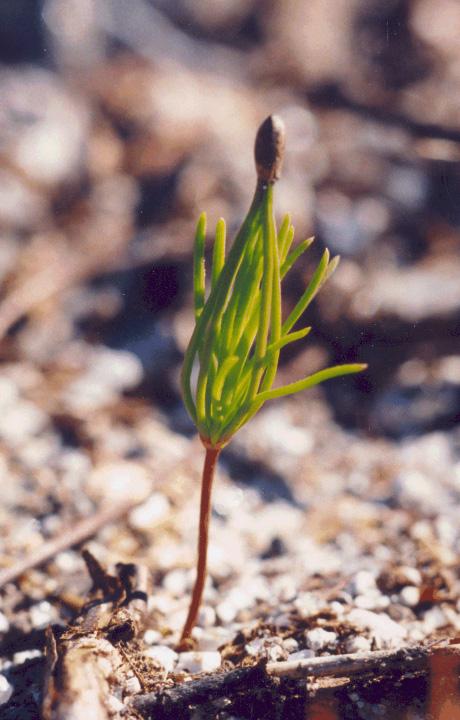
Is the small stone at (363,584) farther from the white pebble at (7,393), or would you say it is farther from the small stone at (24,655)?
the white pebble at (7,393)

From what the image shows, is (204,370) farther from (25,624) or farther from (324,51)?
(324,51)

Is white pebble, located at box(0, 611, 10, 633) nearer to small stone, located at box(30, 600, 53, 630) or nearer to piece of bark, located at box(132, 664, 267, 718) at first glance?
small stone, located at box(30, 600, 53, 630)

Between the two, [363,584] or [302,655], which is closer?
[302,655]

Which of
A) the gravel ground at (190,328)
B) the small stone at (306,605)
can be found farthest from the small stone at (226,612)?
the small stone at (306,605)

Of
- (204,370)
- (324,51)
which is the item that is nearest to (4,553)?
(204,370)

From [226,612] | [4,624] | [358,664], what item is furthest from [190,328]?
[358,664]

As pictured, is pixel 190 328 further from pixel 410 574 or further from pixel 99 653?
pixel 99 653
